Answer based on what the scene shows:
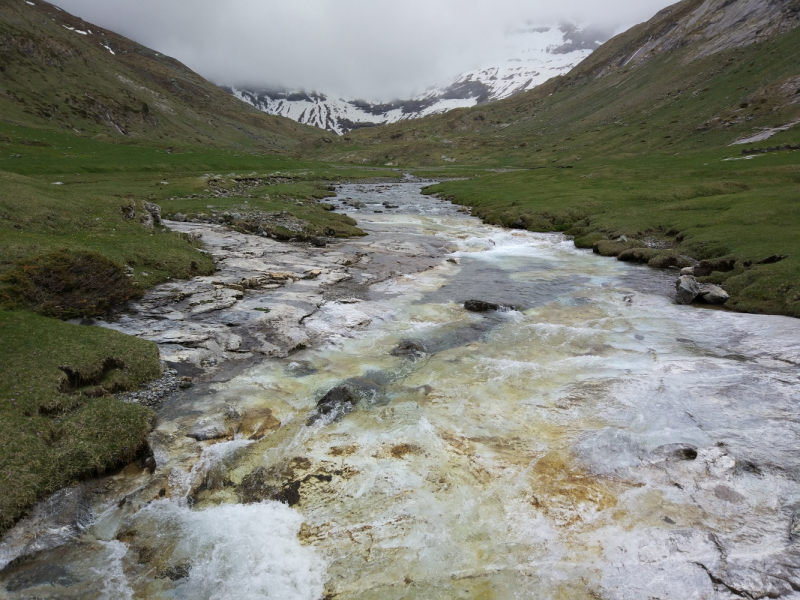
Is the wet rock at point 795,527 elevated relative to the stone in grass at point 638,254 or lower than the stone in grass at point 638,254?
lower

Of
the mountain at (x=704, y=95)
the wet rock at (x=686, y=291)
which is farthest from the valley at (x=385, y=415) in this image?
the mountain at (x=704, y=95)

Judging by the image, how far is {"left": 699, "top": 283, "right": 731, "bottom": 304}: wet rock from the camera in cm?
2356

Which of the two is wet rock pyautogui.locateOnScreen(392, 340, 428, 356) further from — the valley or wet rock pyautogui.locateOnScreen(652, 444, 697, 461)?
wet rock pyautogui.locateOnScreen(652, 444, 697, 461)

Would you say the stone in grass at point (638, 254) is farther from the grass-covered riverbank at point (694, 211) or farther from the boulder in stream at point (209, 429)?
the boulder in stream at point (209, 429)

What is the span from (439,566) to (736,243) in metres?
34.2

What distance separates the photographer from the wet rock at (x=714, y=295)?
77.3ft

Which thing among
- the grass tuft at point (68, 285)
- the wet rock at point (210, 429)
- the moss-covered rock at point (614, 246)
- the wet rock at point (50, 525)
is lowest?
the wet rock at point (50, 525)

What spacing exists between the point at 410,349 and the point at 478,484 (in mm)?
8360

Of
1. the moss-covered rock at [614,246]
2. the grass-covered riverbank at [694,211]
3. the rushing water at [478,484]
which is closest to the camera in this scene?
the rushing water at [478,484]

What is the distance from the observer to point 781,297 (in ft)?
70.4

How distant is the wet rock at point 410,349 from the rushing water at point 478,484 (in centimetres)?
28

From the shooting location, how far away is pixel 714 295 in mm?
23641

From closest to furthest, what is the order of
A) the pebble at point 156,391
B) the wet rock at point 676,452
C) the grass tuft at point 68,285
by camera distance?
the wet rock at point 676,452 < the pebble at point 156,391 < the grass tuft at point 68,285

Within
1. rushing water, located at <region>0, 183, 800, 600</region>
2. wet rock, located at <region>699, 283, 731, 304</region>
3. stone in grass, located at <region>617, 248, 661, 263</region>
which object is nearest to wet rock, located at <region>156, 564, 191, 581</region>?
rushing water, located at <region>0, 183, 800, 600</region>
